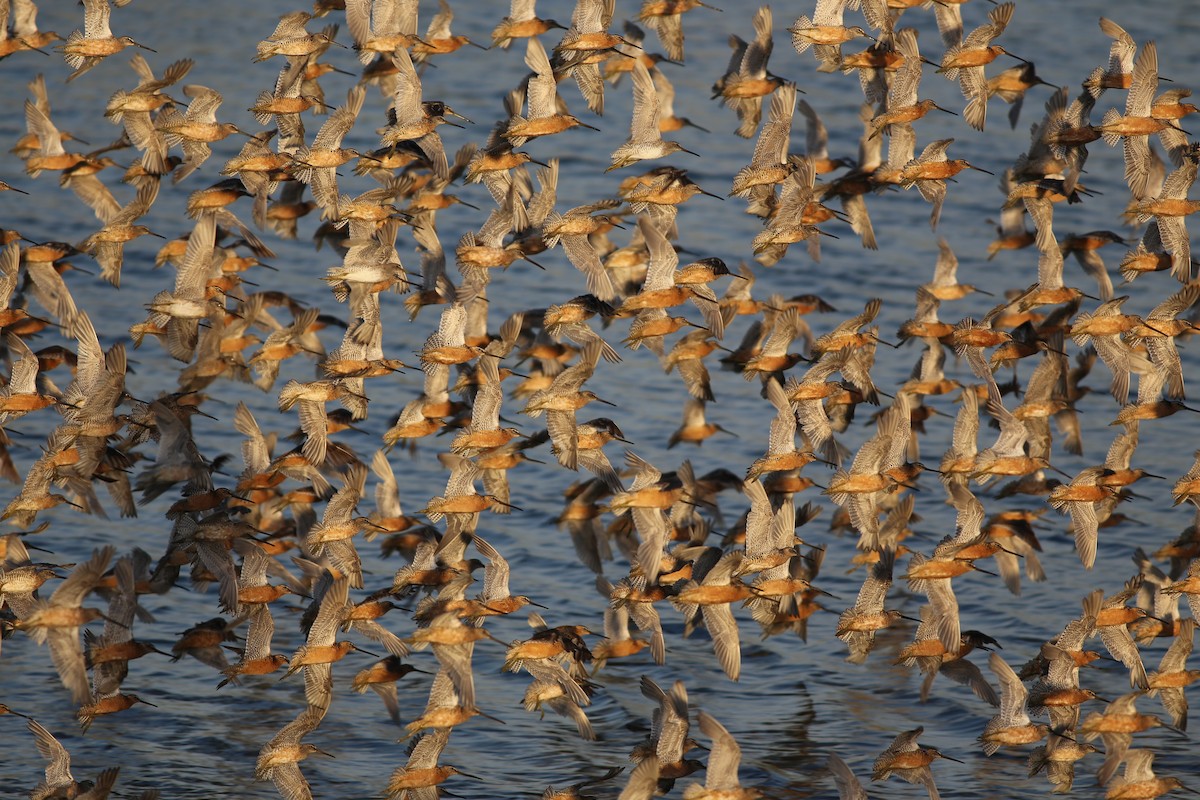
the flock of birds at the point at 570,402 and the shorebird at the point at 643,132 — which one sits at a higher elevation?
the shorebird at the point at 643,132

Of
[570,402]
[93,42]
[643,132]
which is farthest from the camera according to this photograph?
[643,132]

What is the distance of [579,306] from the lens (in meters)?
17.9

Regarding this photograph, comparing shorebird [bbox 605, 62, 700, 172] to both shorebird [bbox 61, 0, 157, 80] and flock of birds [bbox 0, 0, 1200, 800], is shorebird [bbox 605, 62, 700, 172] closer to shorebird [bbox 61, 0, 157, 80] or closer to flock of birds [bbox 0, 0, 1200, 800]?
flock of birds [bbox 0, 0, 1200, 800]

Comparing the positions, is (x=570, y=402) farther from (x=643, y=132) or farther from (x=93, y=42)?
(x=93, y=42)

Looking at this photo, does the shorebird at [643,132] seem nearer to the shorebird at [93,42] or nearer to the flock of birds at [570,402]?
the flock of birds at [570,402]

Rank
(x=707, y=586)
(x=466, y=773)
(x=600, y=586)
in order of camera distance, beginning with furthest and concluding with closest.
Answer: (x=600, y=586) < (x=466, y=773) < (x=707, y=586)

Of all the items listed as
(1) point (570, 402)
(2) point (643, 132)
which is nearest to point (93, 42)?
(2) point (643, 132)

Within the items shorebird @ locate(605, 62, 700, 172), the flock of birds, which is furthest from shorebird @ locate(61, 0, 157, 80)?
shorebird @ locate(605, 62, 700, 172)

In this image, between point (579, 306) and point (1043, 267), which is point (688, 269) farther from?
point (1043, 267)

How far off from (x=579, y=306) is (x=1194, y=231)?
2135 centimetres

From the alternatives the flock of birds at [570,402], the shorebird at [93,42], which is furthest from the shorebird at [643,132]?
the shorebird at [93,42]

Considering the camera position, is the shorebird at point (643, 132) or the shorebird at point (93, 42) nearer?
the shorebird at point (643, 132)

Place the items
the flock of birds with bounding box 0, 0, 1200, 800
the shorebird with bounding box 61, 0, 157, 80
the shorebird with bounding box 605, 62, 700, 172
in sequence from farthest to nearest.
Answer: the shorebird with bounding box 61, 0, 157, 80, the shorebird with bounding box 605, 62, 700, 172, the flock of birds with bounding box 0, 0, 1200, 800

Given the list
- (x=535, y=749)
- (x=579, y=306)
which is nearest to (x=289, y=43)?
(x=579, y=306)
